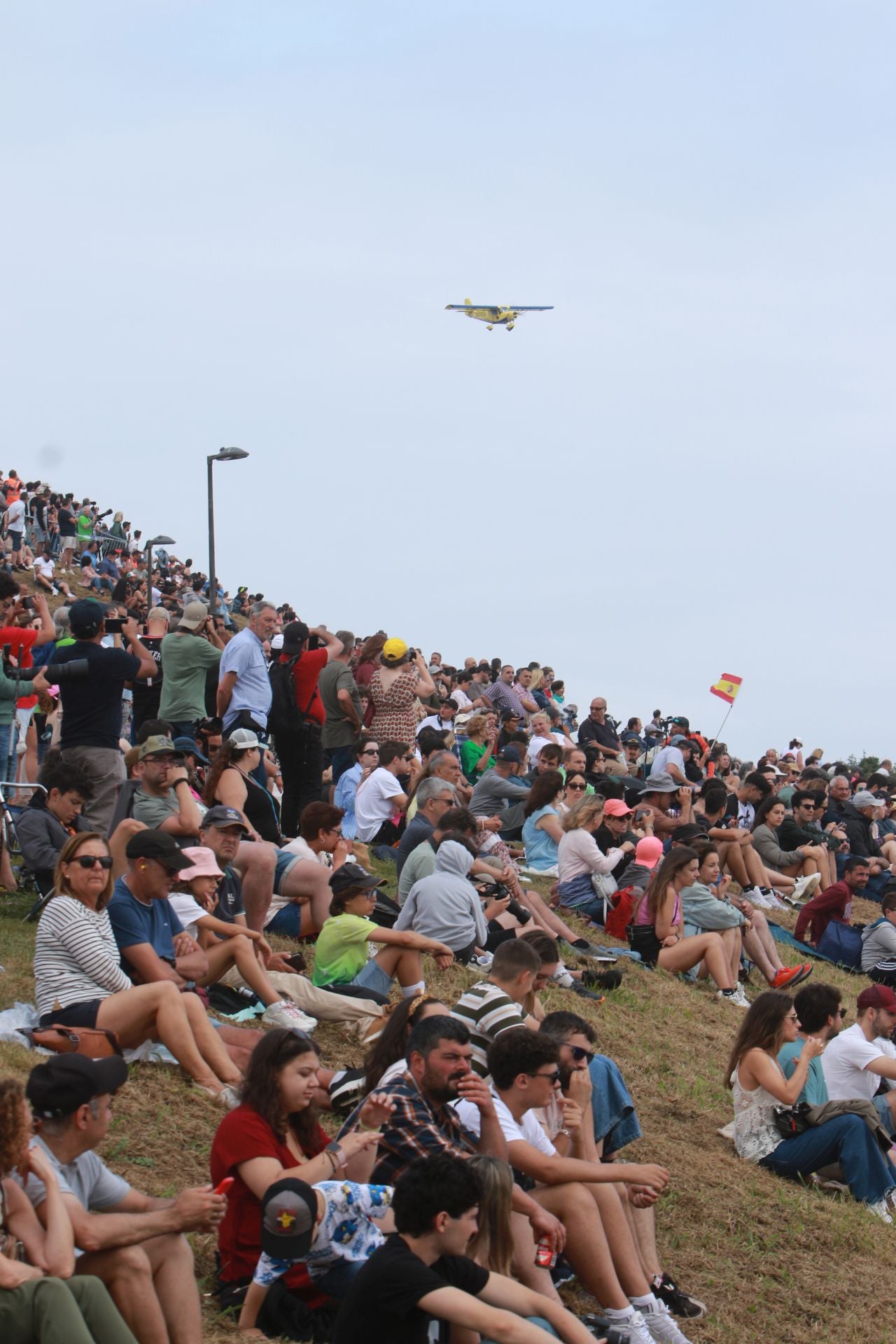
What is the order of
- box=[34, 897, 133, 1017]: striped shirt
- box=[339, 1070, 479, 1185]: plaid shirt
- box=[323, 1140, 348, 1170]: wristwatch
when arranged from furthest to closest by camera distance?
box=[34, 897, 133, 1017]: striped shirt < box=[339, 1070, 479, 1185]: plaid shirt < box=[323, 1140, 348, 1170]: wristwatch

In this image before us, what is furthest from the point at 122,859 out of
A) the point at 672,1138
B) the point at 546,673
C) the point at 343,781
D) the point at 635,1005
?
the point at 546,673

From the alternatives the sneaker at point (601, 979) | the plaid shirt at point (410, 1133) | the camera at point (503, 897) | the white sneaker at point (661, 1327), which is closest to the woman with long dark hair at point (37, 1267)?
the plaid shirt at point (410, 1133)

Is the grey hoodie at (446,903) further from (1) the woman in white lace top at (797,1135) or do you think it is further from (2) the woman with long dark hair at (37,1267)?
(2) the woman with long dark hair at (37,1267)

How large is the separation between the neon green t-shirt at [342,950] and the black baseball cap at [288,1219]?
361 cm

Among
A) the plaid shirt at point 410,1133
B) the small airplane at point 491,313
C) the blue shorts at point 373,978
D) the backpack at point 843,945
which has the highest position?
the small airplane at point 491,313

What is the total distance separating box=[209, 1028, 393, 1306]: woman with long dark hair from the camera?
5.55 metres

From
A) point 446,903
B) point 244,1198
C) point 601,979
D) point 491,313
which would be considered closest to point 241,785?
point 446,903

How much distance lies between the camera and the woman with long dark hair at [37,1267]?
4.26 m

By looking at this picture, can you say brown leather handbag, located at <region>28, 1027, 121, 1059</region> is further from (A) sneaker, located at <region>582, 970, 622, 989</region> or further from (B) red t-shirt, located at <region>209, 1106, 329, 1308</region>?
(A) sneaker, located at <region>582, 970, 622, 989</region>

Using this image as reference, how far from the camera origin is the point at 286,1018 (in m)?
8.41

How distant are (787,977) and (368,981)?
502cm

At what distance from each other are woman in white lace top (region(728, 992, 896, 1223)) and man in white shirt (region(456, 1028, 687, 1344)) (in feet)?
7.51

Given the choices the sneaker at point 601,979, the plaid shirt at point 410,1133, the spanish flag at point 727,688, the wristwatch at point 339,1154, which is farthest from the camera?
the spanish flag at point 727,688

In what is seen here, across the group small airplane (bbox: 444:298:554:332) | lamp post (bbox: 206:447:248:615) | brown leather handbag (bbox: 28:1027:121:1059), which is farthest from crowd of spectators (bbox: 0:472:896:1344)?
small airplane (bbox: 444:298:554:332)
